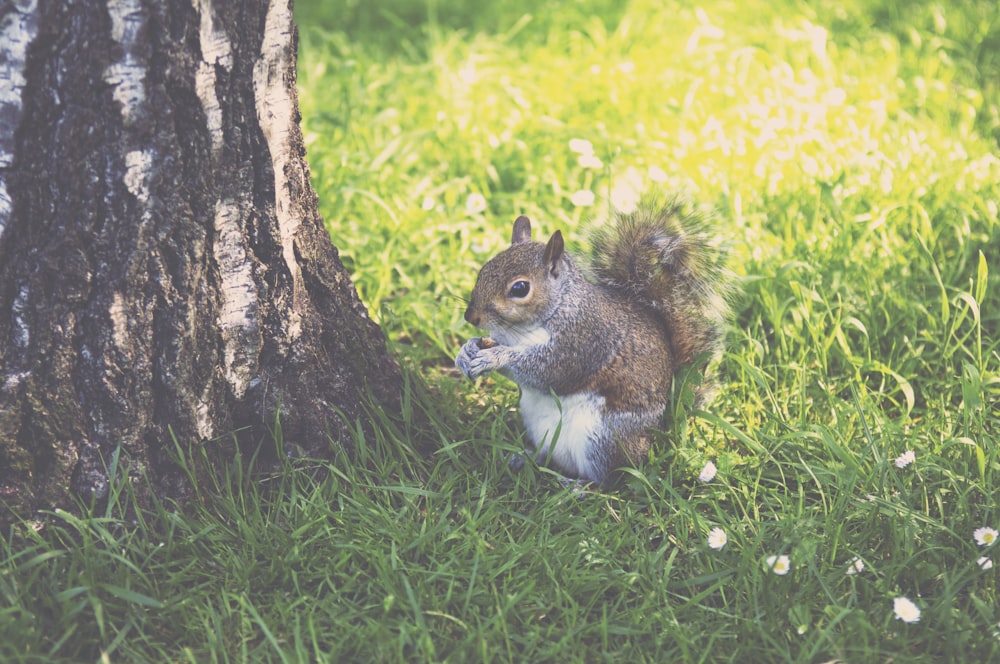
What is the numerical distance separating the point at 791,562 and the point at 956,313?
1.04m

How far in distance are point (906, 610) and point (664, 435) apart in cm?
68

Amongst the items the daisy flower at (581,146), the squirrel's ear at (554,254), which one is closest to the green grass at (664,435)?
the daisy flower at (581,146)

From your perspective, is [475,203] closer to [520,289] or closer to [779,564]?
[520,289]

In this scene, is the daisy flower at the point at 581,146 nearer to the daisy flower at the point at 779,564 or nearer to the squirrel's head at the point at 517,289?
the squirrel's head at the point at 517,289

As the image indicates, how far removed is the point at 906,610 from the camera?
1740 mm

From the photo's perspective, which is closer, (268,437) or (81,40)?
(81,40)

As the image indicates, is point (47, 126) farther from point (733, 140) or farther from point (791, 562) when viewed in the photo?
point (733, 140)

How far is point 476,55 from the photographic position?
4.05 metres

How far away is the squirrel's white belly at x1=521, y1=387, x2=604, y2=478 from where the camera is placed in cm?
218

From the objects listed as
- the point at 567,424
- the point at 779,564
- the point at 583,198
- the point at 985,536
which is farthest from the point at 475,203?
the point at 985,536

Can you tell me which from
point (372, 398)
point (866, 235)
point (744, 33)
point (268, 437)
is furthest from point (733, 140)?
point (268, 437)

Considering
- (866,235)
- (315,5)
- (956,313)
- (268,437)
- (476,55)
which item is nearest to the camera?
(268,437)

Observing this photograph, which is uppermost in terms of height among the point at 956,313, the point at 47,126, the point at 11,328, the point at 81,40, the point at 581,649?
the point at 81,40

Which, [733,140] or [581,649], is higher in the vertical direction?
[733,140]
